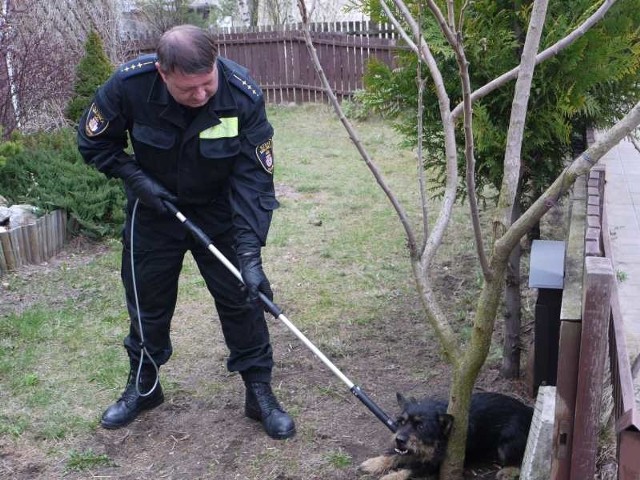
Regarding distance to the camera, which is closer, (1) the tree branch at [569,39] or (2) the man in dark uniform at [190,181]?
(1) the tree branch at [569,39]

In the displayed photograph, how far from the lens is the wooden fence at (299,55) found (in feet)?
52.1

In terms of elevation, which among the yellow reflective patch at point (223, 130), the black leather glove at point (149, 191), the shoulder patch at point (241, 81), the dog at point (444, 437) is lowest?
the dog at point (444, 437)

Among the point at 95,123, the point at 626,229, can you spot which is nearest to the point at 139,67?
the point at 95,123

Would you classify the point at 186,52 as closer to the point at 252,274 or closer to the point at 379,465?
the point at 252,274

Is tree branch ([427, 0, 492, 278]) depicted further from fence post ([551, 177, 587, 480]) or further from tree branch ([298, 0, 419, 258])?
fence post ([551, 177, 587, 480])

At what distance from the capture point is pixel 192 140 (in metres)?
3.80

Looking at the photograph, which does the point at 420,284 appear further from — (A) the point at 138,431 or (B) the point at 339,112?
(A) the point at 138,431

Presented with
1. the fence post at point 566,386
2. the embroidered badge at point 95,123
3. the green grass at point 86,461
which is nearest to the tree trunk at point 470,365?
the fence post at point 566,386

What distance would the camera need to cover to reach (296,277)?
22.2 ft

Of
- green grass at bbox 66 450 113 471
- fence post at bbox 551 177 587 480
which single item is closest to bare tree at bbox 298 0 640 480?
fence post at bbox 551 177 587 480

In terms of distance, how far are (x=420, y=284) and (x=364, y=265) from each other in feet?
11.4

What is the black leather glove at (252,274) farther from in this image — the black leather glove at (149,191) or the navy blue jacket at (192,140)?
the black leather glove at (149,191)

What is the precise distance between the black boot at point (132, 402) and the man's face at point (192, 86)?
1.66 metres

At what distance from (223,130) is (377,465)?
1.79m
